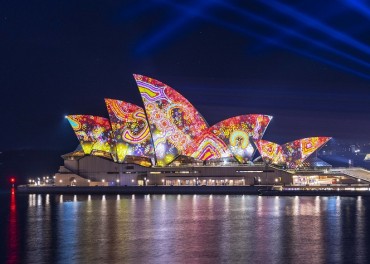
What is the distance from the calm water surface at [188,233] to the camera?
80.8 ft

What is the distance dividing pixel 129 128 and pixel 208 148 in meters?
7.58

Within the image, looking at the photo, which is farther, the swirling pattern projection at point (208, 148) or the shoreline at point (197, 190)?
the swirling pattern projection at point (208, 148)

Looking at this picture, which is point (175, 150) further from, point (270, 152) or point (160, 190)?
point (270, 152)

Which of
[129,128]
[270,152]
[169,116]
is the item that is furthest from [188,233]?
[270,152]

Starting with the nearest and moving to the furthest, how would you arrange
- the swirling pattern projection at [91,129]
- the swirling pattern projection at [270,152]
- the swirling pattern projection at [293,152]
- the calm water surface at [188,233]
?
the calm water surface at [188,233], the swirling pattern projection at [270,152], the swirling pattern projection at [91,129], the swirling pattern projection at [293,152]

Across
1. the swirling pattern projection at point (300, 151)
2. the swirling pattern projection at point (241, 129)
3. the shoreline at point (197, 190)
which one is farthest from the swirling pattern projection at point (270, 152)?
the shoreline at point (197, 190)

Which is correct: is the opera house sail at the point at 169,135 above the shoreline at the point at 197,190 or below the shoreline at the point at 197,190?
above

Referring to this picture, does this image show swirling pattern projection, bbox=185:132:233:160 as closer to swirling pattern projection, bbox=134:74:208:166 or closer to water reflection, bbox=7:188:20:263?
swirling pattern projection, bbox=134:74:208:166

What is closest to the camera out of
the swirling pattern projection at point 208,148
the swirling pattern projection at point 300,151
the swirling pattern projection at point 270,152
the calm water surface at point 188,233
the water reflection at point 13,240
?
the calm water surface at point 188,233

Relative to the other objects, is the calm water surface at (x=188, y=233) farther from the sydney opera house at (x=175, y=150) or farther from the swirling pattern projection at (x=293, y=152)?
the swirling pattern projection at (x=293, y=152)

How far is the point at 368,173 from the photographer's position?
207ft

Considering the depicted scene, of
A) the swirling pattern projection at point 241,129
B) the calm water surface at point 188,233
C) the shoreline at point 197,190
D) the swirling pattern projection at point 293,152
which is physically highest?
the swirling pattern projection at point 241,129

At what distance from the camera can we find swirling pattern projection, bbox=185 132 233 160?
60281 mm

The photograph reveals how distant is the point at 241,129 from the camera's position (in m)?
59.6
